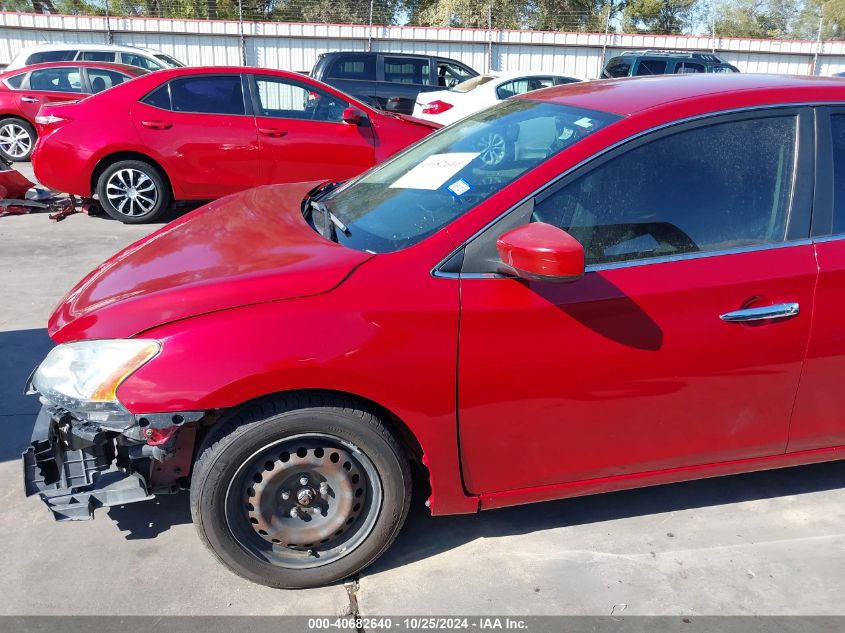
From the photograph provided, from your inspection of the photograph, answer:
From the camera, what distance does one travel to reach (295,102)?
26.7 feet

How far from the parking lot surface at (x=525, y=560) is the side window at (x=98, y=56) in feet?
37.4

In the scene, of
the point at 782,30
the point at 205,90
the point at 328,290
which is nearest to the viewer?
the point at 328,290

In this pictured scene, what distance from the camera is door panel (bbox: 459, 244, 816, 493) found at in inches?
104

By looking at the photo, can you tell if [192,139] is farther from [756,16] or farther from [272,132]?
[756,16]

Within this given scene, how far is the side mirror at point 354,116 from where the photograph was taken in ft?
26.3

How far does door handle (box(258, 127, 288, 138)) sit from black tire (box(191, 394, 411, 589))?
5.87 metres

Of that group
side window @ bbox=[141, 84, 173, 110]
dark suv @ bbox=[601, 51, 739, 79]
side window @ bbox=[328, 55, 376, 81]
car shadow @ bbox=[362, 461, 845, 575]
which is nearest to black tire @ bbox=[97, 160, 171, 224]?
side window @ bbox=[141, 84, 173, 110]

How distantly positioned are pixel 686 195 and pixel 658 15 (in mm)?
45015

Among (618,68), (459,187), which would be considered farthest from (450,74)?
(459,187)

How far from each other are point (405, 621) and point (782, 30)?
A: 48.2 m

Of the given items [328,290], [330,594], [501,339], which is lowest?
[330,594]

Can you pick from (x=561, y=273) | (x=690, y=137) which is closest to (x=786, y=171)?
(x=690, y=137)

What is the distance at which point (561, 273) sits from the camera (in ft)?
7.93

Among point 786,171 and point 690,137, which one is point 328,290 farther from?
point 786,171
